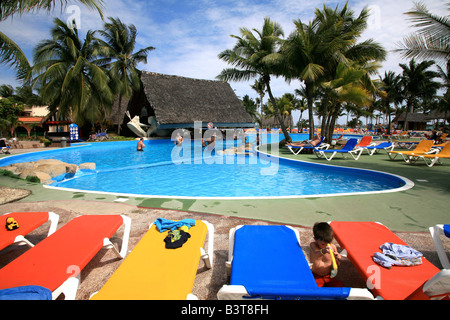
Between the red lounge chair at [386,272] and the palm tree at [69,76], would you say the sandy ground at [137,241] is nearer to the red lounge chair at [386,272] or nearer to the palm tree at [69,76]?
the red lounge chair at [386,272]

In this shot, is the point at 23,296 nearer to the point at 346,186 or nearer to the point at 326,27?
the point at 346,186

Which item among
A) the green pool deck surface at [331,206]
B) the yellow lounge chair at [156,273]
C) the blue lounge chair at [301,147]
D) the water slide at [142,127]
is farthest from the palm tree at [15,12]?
the water slide at [142,127]

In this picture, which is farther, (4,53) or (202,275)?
(4,53)

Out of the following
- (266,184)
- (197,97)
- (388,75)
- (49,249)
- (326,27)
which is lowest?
(266,184)

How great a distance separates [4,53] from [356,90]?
1375 centimetres

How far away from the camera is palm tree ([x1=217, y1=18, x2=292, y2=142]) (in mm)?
14984

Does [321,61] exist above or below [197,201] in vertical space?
above

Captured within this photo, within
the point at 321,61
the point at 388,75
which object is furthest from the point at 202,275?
the point at 388,75

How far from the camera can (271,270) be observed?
6.39 ft

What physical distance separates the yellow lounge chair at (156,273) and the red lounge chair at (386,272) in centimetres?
137

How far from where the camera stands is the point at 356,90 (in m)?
12.6

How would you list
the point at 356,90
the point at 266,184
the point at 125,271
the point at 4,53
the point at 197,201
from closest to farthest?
the point at 125,271
the point at 197,201
the point at 4,53
the point at 266,184
the point at 356,90

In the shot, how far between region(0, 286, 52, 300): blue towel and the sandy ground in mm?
783

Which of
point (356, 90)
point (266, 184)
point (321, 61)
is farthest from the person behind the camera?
point (321, 61)
